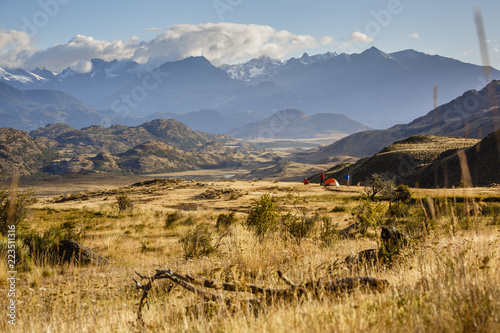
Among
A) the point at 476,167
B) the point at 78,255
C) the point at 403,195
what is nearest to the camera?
the point at 78,255

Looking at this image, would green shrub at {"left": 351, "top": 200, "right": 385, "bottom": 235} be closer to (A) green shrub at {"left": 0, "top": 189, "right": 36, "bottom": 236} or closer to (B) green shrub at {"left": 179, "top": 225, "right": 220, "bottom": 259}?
(B) green shrub at {"left": 179, "top": 225, "right": 220, "bottom": 259}

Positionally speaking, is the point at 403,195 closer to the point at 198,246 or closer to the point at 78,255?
the point at 198,246

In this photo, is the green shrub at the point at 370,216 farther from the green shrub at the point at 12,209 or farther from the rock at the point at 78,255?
the green shrub at the point at 12,209

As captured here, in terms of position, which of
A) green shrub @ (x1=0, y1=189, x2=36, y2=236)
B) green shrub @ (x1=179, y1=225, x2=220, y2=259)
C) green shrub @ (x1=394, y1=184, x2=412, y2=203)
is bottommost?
green shrub @ (x1=394, y1=184, x2=412, y2=203)

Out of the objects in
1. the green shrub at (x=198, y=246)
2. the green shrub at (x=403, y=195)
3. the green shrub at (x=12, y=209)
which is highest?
the green shrub at (x=12, y=209)

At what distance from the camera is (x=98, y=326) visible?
4.01 meters

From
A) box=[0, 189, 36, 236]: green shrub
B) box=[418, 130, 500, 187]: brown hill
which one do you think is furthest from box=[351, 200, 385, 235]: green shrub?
box=[418, 130, 500, 187]: brown hill

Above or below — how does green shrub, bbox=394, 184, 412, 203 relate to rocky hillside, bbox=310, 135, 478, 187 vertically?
below

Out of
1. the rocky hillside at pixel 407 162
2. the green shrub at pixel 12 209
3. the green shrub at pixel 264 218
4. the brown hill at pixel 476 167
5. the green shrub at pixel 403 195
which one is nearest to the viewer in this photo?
the green shrub at pixel 264 218

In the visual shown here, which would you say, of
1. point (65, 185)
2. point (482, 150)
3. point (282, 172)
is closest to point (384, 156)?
point (482, 150)

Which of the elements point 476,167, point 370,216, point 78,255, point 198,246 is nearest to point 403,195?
point 370,216

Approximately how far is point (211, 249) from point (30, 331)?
589 centimetres

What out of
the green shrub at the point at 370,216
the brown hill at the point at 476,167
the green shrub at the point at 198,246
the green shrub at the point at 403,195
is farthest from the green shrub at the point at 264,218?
the brown hill at the point at 476,167

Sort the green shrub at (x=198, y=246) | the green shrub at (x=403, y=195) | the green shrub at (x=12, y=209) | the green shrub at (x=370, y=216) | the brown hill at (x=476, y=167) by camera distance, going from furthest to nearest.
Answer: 1. the brown hill at (x=476, y=167)
2. the green shrub at (x=403, y=195)
3. the green shrub at (x=12, y=209)
4. the green shrub at (x=198, y=246)
5. the green shrub at (x=370, y=216)
